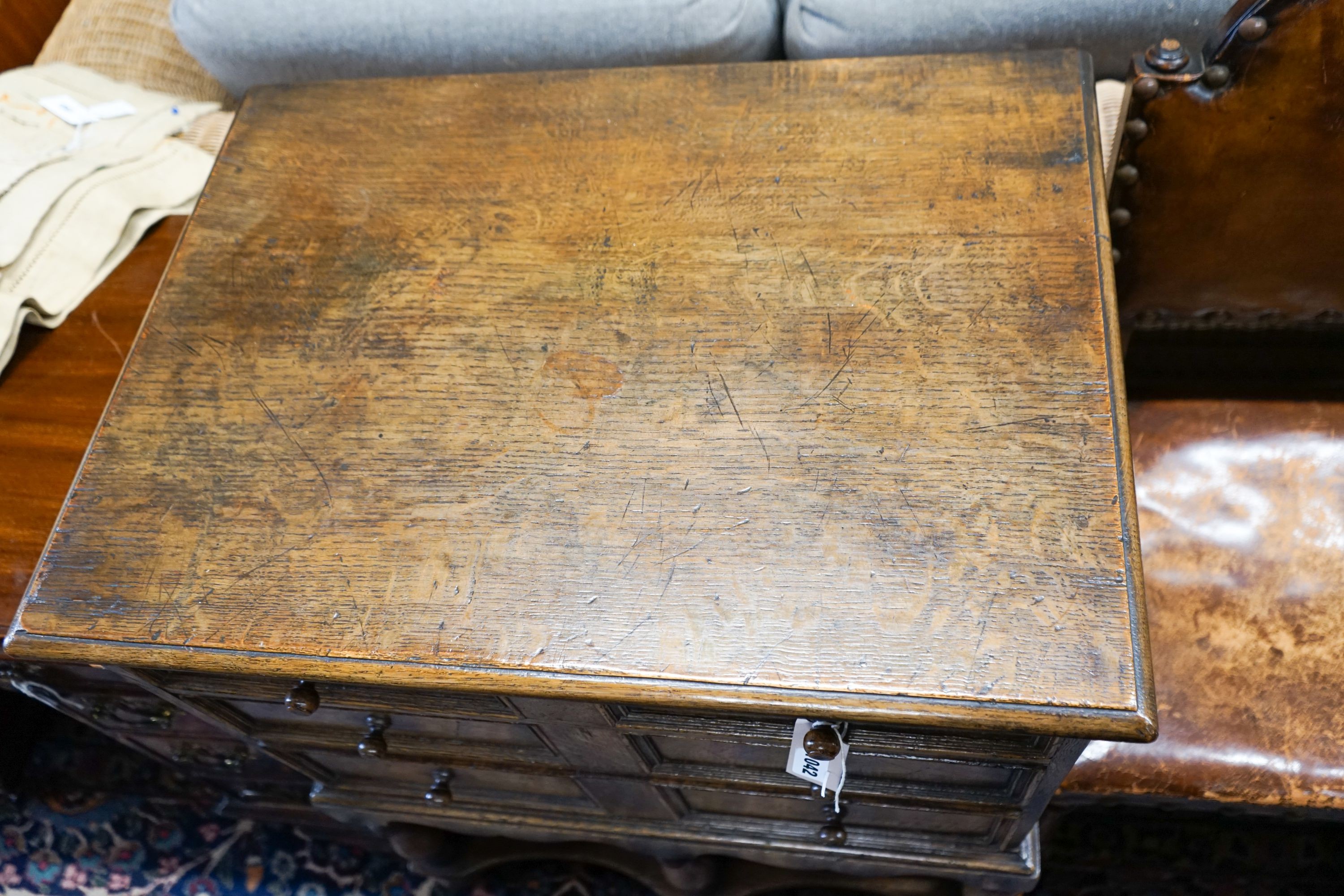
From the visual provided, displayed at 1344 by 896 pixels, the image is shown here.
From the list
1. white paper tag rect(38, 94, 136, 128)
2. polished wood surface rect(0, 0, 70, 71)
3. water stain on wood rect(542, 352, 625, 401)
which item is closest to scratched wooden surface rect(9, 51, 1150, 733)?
water stain on wood rect(542, 352, 625, 401)

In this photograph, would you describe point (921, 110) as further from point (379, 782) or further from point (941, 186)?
point (379, 782)

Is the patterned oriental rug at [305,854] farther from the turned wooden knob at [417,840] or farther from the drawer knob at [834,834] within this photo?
the drawer knob at [834,834]

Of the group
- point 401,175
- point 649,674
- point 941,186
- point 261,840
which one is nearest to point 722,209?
point 941,186

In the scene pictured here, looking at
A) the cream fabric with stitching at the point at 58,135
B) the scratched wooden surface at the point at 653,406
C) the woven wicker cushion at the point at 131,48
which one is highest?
the woven wicker cushion at the point at 131,48

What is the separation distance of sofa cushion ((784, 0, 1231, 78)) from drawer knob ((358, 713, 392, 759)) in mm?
906

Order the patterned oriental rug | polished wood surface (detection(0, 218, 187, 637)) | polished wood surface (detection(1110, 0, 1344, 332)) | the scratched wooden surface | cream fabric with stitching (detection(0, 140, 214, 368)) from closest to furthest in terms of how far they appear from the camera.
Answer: the scratched wooden surface → polished wood surface (detection(1110, 0, 1344, 332)) → polished wood surface (detection(0, 218, 187, 637)) → cream fabric with stitching (detection(0, 140, 214, 368)) → the patterned oriental rug

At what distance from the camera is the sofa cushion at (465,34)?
1.08 metres

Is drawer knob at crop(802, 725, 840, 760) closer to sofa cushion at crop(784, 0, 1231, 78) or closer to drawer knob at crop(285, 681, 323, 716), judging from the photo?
drawer knob at crop(285, 681, 323, 716)

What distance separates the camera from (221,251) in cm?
87

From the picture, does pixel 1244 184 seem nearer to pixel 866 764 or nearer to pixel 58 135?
pixel 866 764

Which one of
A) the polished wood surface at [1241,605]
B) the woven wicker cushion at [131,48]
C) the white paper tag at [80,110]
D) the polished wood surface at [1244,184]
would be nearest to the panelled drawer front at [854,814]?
the polished wood surface at [1241,605]

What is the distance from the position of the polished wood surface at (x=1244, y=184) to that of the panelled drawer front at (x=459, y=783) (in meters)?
0.80

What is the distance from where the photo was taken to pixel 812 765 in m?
0.72

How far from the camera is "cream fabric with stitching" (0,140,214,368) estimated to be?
3.49ft
